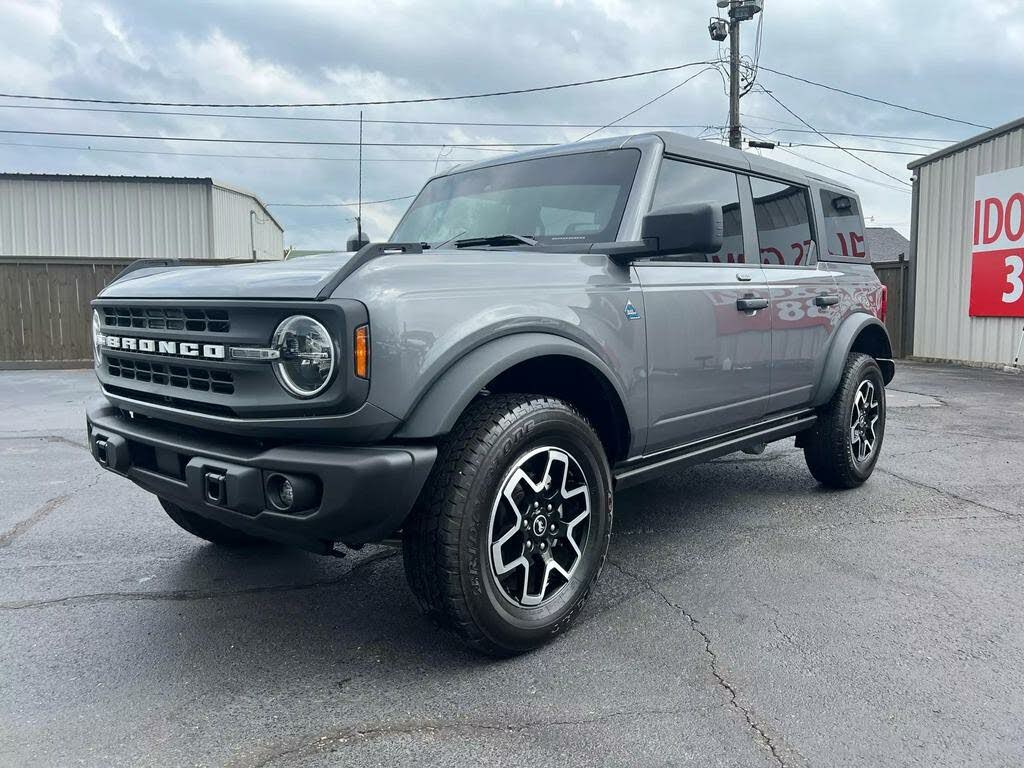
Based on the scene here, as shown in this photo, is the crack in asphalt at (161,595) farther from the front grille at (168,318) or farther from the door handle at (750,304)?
the door handle at (750,304)

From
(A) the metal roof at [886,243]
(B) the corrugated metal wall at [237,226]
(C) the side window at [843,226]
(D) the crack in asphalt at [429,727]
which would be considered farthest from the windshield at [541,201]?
(A) the metal roof at [886,243]

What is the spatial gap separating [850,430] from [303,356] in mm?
3632

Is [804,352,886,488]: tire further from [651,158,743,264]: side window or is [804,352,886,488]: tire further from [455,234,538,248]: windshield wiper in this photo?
[455,234,538,248]: windshield wiper

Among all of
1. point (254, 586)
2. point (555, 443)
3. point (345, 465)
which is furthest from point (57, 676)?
point (555, 443)

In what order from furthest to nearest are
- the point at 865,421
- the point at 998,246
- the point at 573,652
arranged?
1. the point at 998,246
2. the point at 865,421
3. the point at 573,652

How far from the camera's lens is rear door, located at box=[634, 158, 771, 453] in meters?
3.35

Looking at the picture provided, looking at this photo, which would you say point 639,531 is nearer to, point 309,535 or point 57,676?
point 309,535

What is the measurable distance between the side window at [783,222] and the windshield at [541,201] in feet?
3.65

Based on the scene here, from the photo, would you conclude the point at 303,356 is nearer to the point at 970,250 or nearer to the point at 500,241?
the point at 500,241

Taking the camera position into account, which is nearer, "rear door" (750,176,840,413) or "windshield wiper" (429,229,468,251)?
"windshield wiper" (429,229,468,251)

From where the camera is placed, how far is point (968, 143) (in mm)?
13195

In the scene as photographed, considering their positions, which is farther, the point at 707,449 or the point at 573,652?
the point at 707,449

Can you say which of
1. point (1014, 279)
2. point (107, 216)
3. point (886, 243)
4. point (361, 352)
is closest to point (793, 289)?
point (361, 352)

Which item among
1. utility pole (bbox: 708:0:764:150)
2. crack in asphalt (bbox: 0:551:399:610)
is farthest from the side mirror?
utility pole (bbox: 708:0:764:150)
